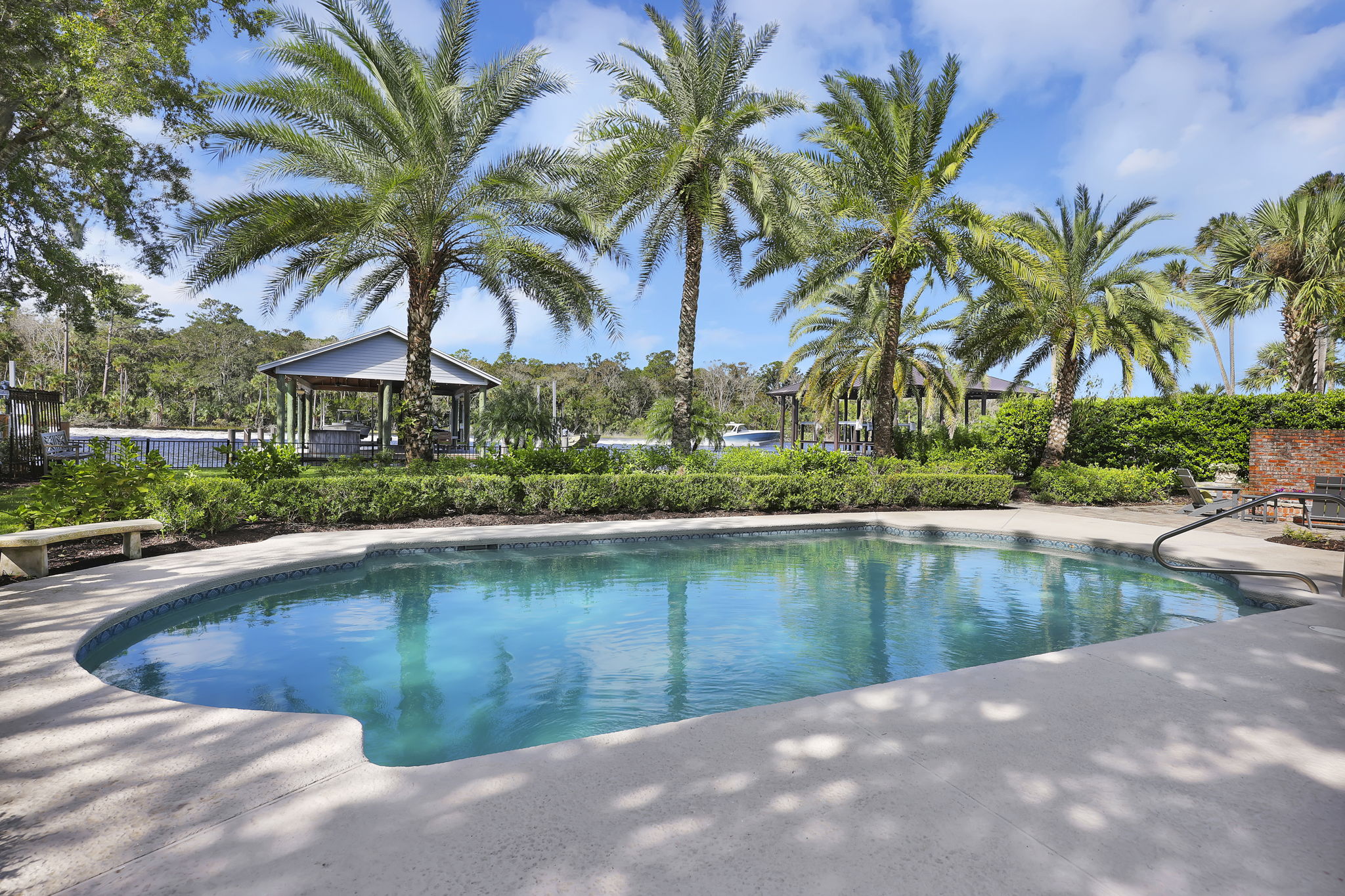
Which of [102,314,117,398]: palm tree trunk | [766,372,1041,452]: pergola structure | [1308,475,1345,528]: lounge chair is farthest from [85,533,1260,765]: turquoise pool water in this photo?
[102,314,117,398]: palm tree trunk

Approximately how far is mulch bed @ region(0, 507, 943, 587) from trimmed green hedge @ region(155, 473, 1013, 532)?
5.3 inches

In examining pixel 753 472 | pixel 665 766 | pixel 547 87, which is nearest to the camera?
pixel 665 766

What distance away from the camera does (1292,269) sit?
18.4 metres

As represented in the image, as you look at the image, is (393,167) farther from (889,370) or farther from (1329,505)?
(1329,505)

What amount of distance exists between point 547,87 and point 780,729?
12.6m

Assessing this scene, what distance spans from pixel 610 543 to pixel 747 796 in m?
7.85

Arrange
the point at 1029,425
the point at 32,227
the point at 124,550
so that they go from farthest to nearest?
the point at 1029,425
the point at 32,227
the point at 124,550

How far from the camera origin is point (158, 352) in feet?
178

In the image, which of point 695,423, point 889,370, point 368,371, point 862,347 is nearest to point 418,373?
point 368,371

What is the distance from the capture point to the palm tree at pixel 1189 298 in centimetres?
1741

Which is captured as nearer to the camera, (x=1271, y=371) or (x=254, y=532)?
(x=254, y=532)

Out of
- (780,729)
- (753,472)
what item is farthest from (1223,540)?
(780,729)

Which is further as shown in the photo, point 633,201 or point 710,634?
point 633,201

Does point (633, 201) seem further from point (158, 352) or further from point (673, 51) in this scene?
point (158, 352)
